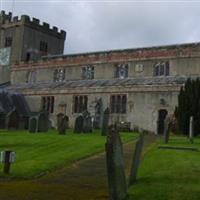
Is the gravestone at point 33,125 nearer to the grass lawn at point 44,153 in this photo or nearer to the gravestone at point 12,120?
the grass lawn at point 44,153

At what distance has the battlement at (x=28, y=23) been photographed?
176 feet

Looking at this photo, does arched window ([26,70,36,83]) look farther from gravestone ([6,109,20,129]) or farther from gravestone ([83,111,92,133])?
gravestone ([83,111,92,133])

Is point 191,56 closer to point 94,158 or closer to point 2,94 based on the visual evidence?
point 2,94

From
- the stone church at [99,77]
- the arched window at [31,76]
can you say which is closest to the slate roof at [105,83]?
the stone church at [99,77]

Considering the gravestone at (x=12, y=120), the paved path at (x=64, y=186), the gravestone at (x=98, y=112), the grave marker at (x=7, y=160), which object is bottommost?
the paved path at (x=64, y=186)

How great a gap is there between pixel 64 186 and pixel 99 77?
34.7m

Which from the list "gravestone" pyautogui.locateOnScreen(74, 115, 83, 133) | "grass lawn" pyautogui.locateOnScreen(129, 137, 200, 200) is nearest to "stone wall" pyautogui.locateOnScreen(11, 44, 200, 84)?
"gravestone" pyautogui.locateOnScreen(74, 115, 83, 133)

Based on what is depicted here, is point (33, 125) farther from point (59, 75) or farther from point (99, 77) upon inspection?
point (59, 75)

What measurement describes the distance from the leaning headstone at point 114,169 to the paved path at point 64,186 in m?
0.43

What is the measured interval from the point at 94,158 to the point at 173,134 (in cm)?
1763

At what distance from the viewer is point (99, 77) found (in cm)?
4406

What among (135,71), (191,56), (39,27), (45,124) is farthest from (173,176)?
(39,27)

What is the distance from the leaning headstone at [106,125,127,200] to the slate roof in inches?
1088

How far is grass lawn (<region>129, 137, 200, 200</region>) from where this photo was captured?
8508mm
